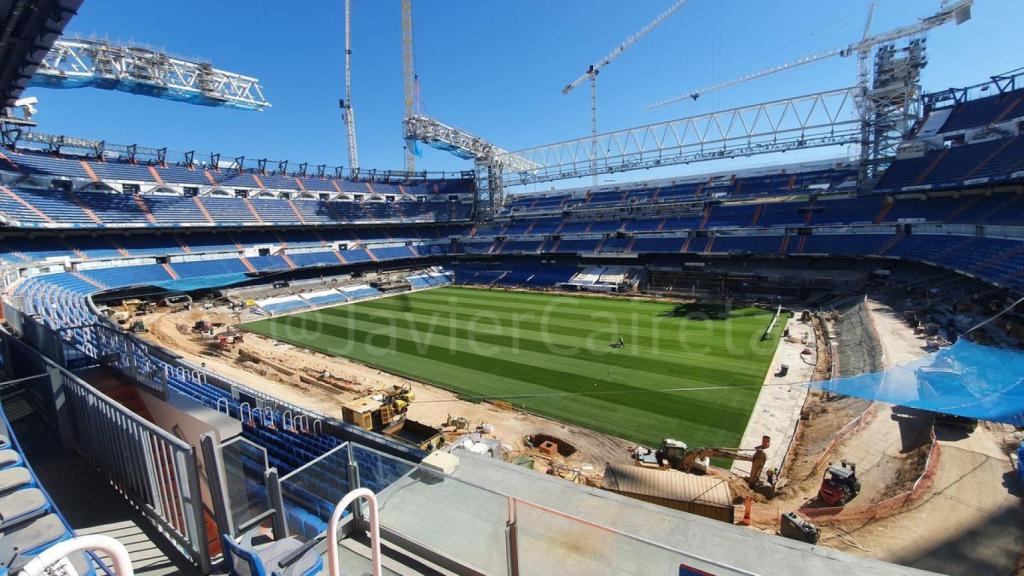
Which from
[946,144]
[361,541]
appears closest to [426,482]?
[361,541]

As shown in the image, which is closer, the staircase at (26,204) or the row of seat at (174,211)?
the staircase at (26,204)

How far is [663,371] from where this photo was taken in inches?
749

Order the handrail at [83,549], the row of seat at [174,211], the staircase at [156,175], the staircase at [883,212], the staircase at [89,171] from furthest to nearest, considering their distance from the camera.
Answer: the staircase at [156,175], the staircase at [89,171], the staircase at [883,212], the row of seat at [174,211], the handrail at [83,549]

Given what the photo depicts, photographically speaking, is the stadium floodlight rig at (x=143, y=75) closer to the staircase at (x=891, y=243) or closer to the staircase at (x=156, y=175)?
the staircase at (x=156, y=175)

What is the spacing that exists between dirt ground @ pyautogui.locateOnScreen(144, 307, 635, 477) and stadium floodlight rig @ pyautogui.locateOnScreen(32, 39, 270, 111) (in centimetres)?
1647

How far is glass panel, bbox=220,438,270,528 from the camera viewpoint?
399cm

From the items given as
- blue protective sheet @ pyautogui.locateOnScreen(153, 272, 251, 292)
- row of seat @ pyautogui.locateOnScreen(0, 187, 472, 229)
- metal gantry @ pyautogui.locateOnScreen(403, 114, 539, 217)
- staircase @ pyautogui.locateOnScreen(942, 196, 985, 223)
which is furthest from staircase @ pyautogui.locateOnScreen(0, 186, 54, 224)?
staircase @ pyautogui.locateOnScreen(942, 196, 985, 223)

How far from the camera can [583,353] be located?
21.9m

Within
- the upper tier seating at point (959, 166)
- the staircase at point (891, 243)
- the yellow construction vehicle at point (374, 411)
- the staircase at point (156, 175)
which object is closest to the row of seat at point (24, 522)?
the yellow construction vehicle at point (374, 411)

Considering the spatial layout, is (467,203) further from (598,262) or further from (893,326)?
(893,326)

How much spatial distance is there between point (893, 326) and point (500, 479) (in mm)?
23402

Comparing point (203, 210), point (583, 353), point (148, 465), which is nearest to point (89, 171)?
point (203, 210)

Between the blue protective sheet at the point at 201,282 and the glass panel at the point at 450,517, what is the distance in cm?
3529

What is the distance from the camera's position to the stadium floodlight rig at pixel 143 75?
2717 centimetres
